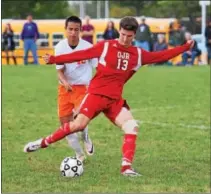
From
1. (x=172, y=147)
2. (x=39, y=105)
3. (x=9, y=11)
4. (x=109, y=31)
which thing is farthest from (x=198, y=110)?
(x=9, y=11)

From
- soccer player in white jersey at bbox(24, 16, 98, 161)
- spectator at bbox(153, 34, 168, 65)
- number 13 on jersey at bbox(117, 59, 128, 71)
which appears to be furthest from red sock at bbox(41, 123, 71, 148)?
spectator at bbox(153, 34, 168, 65)

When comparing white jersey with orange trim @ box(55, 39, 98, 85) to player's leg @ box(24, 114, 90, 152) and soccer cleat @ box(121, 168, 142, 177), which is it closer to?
player's leg @ box(24, 114, 90, 152)

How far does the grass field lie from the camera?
772 cm

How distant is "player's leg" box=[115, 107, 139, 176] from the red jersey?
25 cm

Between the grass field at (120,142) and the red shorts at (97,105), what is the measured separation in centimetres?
73

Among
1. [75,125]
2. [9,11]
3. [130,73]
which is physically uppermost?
[130,73]

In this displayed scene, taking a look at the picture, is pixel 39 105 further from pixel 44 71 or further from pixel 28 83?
pixel 44 71

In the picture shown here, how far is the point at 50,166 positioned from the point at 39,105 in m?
7.24

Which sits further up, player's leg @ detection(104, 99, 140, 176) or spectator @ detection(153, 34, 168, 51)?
player's leg @ detection(104, 99, 140, 176)

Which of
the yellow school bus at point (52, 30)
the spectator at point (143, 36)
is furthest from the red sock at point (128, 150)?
the yellow school bus at point (52, 30)

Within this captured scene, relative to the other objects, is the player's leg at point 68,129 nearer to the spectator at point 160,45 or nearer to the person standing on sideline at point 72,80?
the person standing on sideline at point 72,80

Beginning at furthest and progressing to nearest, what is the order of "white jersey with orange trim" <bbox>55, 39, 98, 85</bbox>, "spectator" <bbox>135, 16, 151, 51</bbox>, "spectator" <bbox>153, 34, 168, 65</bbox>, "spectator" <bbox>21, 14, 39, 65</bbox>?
"spectator" <bbox>153, 34, 168, 65</bbox>, "spectator" <bbox>135, 16, 151, 51</bbox>, "spectator" <bbox>21, 14, 39, 65</bbox>, "white jersey with orange trim" <bbox>55, 39, 98, 85</bbox>

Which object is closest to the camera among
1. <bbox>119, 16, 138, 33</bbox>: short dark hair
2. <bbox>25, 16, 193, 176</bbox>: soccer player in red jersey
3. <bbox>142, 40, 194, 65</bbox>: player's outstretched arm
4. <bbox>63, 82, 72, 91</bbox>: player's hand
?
<bbox>119, 16, 138, 33</bbox>: short dark hair

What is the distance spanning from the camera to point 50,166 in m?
8.88
